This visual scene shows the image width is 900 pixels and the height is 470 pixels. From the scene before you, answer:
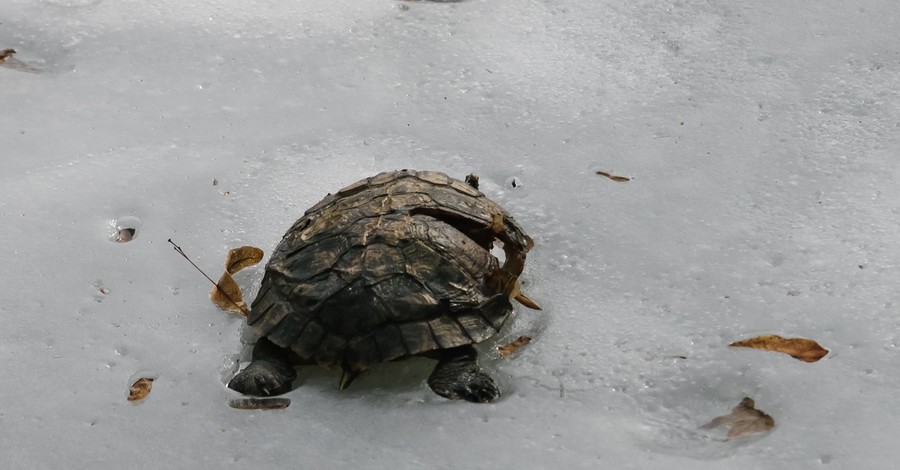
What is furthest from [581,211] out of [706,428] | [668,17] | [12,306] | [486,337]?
[12,306]

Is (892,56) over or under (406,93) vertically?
over

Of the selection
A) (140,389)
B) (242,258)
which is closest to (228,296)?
(242,258)

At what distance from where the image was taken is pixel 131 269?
4.16m

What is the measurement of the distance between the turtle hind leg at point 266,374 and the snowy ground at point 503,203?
7cm

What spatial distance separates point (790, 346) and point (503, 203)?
138 centimetres

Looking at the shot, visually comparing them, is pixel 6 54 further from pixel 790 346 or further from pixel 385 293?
pixel 790 346

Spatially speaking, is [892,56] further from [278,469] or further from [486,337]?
[278,469]

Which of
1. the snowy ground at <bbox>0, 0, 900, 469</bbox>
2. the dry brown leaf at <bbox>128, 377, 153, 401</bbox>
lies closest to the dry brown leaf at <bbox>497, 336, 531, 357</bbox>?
the snowy ground at <bbox>0, 0, 900, 469</bbox>

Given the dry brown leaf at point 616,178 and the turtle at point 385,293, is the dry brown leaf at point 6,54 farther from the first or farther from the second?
the dry brown leaf at point 616,178

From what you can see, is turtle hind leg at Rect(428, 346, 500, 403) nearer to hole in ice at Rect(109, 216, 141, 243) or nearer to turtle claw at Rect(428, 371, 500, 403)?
turtle claw at Rect(428, 371, 500, 403)

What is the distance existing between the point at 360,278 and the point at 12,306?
1.50m

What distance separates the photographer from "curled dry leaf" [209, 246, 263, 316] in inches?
155

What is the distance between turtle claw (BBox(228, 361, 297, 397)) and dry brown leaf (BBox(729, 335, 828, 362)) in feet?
5.25

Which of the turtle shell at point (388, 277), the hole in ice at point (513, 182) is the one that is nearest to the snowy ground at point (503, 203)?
the hole in ice at point (513, 182)
